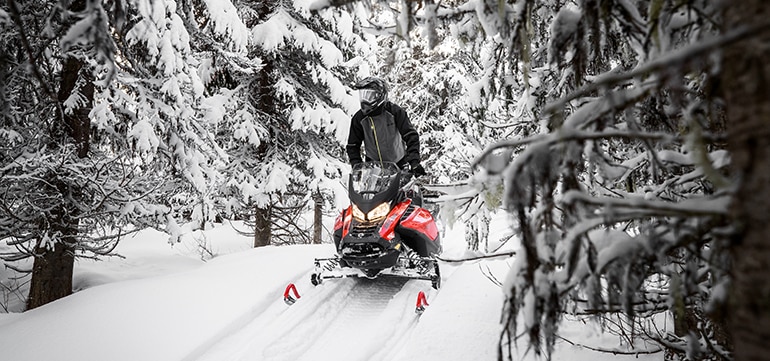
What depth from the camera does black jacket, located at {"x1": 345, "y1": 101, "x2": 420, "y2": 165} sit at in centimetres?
599

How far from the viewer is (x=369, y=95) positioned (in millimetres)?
5805

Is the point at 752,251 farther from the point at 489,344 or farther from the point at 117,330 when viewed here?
the point at 117,330

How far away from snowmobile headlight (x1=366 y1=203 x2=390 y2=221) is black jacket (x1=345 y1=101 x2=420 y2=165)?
840mm

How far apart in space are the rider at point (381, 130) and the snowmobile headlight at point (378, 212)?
628 millimetres

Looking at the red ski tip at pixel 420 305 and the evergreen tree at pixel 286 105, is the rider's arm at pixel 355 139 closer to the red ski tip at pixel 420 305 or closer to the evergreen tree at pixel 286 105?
the red ski tip at pixel 420 305

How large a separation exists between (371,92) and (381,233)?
1.92 metres

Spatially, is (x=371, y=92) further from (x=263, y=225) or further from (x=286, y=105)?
(x=263, y=225)

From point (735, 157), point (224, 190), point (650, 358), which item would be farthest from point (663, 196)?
point (224, 190)

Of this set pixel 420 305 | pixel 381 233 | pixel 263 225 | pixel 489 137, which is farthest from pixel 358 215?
pixel 489 137

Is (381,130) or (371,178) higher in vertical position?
(381,130)

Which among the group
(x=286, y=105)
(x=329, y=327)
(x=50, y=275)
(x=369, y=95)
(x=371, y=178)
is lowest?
(x=329, y=327)

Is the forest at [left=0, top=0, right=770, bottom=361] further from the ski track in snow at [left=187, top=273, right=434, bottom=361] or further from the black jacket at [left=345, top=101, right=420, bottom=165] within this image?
the ski track in snow at [left=187, top=273, right=434, bottom=361]

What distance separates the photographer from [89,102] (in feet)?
18.3

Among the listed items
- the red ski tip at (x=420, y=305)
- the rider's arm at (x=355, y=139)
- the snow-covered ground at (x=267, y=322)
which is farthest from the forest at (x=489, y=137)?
the rider's arm at (x=355, y=139)
